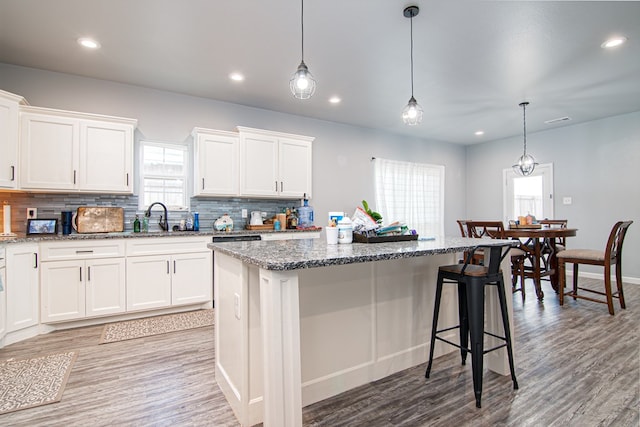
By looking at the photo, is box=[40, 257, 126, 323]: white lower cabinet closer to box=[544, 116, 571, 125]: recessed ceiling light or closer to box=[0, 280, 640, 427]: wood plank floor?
box=[0, 280, 640, 427]: wood plank floor

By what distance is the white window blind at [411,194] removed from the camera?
6016mm

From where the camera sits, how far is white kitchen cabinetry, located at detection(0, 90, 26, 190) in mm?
2889

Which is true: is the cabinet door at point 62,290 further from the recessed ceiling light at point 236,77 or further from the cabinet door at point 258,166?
the recessed ceiling light at point 236,77

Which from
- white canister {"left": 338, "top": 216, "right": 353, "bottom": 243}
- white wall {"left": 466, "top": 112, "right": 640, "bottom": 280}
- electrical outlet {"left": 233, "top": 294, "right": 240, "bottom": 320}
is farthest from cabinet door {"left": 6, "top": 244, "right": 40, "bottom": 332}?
white wall {"left": 466, "top": 112, "right": 640, "bottom": 280}

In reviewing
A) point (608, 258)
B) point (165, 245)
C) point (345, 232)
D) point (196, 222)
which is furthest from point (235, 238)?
point (608, 258)

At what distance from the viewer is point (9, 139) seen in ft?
9.70

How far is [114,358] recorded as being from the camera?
8.14 ft

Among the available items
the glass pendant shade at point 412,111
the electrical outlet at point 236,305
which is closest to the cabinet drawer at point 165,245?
the electrical outlet at point 236,305

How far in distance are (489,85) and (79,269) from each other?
197 inches

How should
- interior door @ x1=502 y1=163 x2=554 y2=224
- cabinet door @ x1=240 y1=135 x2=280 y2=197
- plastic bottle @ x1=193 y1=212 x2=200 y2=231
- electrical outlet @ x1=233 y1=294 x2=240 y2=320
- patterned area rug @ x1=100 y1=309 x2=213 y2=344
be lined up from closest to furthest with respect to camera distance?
electrical outlet @ x1=233 y1=294 x2=240 y2=320 < patterned area rug @ x1=100 y1=309 x2=213 y2=344 < plastic bottle @ x1=193 y1=212 x2=200 y2=231 < cabinet door @ x1=240 y1=135 x2=280 y2=197 < interior door @ x1=502 y1=163 x2=554 y2=224

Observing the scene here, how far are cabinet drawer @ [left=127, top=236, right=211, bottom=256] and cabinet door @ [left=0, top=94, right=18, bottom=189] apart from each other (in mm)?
1156

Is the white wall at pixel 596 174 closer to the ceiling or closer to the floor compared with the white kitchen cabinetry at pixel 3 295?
closer to the ceiling

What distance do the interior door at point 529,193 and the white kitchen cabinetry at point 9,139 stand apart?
7607mm

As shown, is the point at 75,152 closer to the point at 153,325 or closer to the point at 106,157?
the point at 106,157
